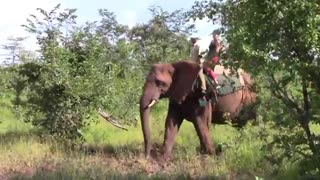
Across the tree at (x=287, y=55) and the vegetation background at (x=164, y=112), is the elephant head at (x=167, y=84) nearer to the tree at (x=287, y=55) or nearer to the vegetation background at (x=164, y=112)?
the vegetation background at (x=164, y=112)

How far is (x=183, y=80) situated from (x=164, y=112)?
334 inches

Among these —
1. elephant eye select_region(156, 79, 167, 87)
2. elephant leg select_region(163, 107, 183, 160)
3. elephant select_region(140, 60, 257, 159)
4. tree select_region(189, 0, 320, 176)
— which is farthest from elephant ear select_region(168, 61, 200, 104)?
tree select_region(189, 0, 320, 176)

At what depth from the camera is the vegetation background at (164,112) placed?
804 cm

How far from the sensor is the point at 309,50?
26.2 feet

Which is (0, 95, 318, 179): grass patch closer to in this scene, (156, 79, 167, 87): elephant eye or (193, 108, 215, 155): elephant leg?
(193, 108, 215, 155): elephant leg

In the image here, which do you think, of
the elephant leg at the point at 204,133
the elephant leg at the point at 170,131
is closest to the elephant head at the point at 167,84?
the elephant leg at the point at 170,131

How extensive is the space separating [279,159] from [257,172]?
6.73 feet

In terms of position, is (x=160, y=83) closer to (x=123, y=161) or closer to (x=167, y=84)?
(x=167, y=84)

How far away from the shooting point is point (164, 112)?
74.1 feet

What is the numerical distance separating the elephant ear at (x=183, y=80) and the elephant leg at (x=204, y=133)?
68 centimetres

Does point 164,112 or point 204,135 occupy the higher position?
point 164,112

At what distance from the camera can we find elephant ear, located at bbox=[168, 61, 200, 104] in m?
14.1

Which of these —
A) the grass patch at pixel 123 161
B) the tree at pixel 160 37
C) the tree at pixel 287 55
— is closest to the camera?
the tree at pixel 287 55

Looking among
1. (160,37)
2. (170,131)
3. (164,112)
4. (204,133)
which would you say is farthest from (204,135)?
(160,37)
